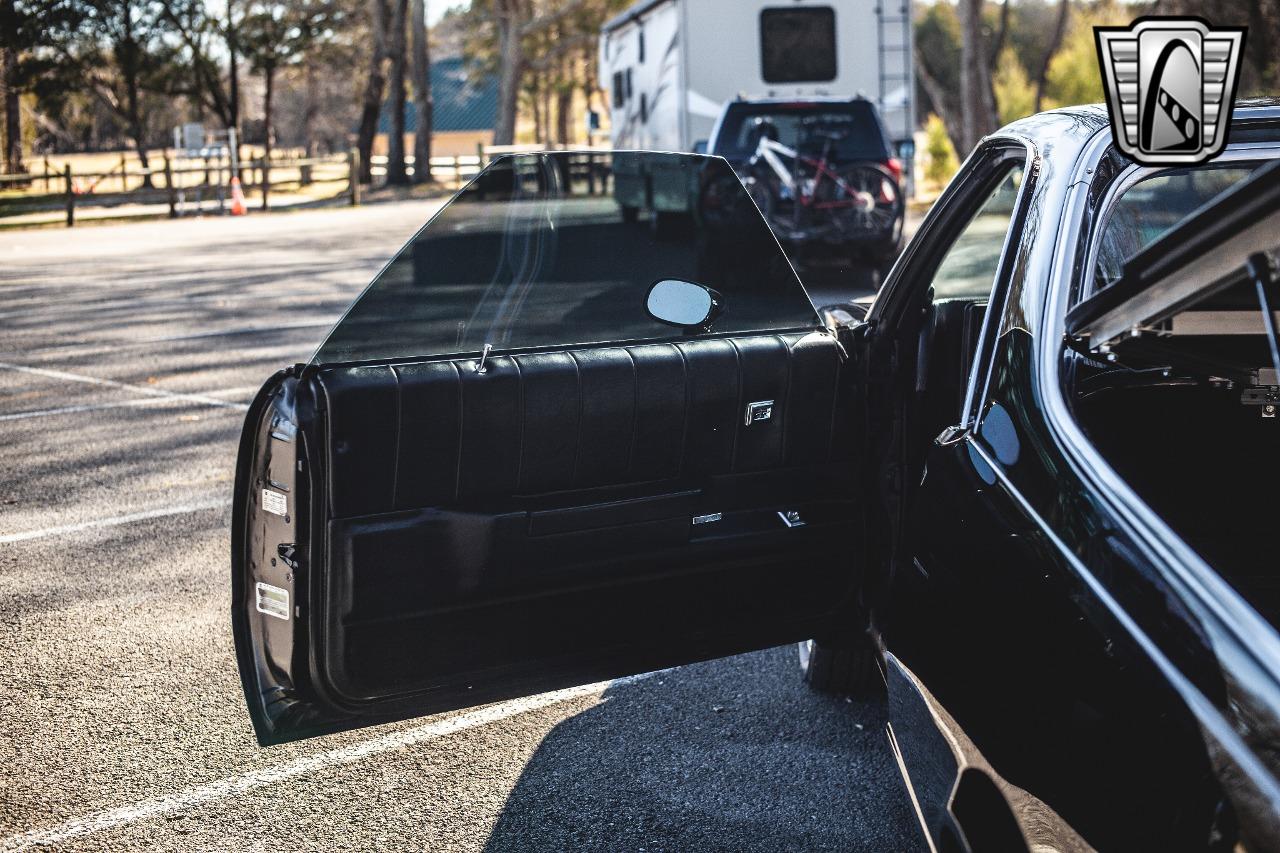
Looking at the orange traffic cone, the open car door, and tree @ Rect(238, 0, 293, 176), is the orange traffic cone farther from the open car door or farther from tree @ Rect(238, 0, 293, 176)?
the open car door

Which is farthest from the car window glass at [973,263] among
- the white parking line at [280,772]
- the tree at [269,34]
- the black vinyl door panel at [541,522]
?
the tree at [269,34]

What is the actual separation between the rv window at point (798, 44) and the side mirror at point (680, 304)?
48.4 feet

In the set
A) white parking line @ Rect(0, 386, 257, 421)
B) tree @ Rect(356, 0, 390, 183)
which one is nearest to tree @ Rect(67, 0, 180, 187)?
tree @ Rect(356, 0, 390, 183)

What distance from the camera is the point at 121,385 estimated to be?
9133mm

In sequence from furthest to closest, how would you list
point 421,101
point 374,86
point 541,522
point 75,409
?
point 421,101
point 374,86
point 75,409
point 541,522

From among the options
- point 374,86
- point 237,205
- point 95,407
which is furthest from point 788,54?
point 374,86

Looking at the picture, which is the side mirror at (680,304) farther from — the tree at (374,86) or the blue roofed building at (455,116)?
the blue roofed building at (455,116)

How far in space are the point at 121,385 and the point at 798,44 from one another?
1082 centimetres

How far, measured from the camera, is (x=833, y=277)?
13883 millimetres

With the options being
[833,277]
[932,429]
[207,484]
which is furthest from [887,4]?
[932,429]

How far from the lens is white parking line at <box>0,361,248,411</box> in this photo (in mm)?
8453

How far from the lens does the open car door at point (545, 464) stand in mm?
2682

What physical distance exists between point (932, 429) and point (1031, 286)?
2.38ft

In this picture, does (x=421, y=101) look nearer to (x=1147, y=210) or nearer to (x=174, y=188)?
(x=174, y=188)
